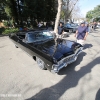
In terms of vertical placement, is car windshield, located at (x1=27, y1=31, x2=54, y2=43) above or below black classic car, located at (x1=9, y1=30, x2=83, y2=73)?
above

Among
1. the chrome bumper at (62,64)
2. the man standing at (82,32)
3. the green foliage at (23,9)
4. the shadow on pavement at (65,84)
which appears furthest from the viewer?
the green foliage at (23,9)

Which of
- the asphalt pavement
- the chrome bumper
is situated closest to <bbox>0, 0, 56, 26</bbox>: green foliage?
the asphalt pavement

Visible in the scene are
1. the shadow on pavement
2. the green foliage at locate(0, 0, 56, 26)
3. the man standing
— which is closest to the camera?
the shadow on pavement

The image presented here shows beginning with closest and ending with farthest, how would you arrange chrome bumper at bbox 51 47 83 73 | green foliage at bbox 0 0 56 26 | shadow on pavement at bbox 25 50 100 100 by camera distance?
1. shadow on pavement at bbox 25 50 100 100
2. chrome bumper at bbox 51 47 83 73
3. green foliage at bbox 0 0 56 26

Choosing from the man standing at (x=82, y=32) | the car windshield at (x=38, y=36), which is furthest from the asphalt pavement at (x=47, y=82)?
the man standing at (x=82, y=32)

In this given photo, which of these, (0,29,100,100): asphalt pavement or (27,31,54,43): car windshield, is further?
(27,31,54,43): car windshield

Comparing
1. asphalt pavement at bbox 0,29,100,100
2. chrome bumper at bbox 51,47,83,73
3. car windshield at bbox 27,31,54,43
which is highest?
car windshield at bbox 27,31,54,43

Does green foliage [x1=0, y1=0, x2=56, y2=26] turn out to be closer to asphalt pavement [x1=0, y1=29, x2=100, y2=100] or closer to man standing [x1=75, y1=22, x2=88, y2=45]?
man standing [x1=75, y1=22, x2=88, y2=45]

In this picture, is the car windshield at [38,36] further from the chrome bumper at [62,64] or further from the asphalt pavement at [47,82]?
the chrome bumper at [62,64]

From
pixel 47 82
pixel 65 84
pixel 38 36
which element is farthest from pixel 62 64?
pixel 38 36

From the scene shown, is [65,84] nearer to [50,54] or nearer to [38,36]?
[50,54]

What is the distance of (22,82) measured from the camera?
288 cm

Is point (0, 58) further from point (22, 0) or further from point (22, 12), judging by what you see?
point (22, 0)

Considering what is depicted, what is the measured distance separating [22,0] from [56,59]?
639 inches
